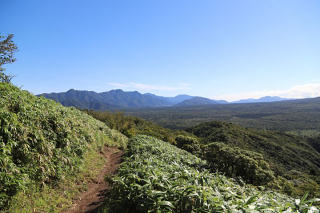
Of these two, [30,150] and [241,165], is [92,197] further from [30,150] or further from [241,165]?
[241,165]

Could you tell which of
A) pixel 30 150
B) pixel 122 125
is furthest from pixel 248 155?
pixel 122 125

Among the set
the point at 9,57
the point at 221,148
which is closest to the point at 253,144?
the point at 221,148

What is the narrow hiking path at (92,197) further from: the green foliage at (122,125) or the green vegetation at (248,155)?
the green foliage at (122,125)

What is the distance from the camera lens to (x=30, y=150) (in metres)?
5.03

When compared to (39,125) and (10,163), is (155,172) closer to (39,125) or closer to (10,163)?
(10,163)

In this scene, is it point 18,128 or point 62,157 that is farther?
point 62,157

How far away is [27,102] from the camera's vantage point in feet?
21.2

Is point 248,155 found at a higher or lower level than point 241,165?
higher

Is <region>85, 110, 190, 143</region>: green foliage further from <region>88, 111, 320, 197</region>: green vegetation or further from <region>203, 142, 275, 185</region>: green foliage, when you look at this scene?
<region>203, 142, 275, 185</region>: green foliage

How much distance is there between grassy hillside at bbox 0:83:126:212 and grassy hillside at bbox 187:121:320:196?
734cm

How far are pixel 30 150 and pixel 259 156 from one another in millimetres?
10960

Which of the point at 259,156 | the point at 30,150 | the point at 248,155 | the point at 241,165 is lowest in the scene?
the point at 241,165

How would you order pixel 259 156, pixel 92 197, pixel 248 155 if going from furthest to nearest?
1. pixel 259 156
2. pixel 248 155
3. pixel 92 197

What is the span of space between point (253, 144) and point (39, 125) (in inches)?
2488
